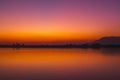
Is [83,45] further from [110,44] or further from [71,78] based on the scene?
[71,78]

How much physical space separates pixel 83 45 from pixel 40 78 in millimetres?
79442

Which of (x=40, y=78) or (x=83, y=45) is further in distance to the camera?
(x=83, y=45)

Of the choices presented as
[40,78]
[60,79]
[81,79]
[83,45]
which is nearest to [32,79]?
[40,78]

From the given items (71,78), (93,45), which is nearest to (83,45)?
(93,45)

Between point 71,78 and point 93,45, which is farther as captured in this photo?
point 93,45

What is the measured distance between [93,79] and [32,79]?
2.91 metres

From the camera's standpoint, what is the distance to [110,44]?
91.0m

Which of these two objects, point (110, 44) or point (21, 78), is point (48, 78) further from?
point (110, 44)

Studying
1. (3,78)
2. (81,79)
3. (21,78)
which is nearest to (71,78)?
(81,79)

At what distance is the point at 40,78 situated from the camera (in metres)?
13.2

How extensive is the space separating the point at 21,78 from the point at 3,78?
88 centimetres

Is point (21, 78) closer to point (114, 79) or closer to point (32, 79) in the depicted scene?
point (32, 79)

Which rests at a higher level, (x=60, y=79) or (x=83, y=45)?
(x=83, y=45)

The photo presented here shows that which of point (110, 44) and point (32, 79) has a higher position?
point (110, 44)
